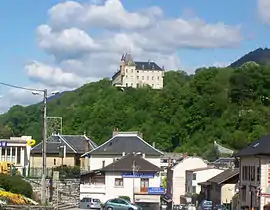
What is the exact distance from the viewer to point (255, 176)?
5259 centimetres

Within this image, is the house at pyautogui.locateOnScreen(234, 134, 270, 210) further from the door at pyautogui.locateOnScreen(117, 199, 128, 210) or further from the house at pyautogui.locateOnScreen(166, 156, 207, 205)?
the house at pyautogui.locateOnScreen(166, 156, 207, 205)

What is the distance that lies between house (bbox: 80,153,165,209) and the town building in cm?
869

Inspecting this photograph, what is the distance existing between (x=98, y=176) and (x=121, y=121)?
7454 centimetres

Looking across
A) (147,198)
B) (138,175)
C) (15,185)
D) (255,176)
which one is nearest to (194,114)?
(138,175)

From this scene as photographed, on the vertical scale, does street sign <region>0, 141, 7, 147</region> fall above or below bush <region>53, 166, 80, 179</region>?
above

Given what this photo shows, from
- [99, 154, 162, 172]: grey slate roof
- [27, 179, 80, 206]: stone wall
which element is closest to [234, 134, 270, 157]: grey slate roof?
[99, 154, 162, 172]: grey slate roof

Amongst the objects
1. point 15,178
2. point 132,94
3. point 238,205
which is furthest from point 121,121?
point 15,178

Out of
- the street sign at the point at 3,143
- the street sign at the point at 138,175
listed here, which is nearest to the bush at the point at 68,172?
the street sign at the point at 138,175

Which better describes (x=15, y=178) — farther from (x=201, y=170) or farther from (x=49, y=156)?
(x=201, y=170)

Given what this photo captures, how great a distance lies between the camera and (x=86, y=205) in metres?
55.2

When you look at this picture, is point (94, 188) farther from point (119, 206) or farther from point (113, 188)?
point (119, 206)

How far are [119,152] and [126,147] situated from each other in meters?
1.03

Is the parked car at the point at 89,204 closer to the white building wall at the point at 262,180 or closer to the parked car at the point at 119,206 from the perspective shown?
the parked car at the point at 119,206

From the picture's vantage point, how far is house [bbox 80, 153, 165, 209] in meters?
65.8
